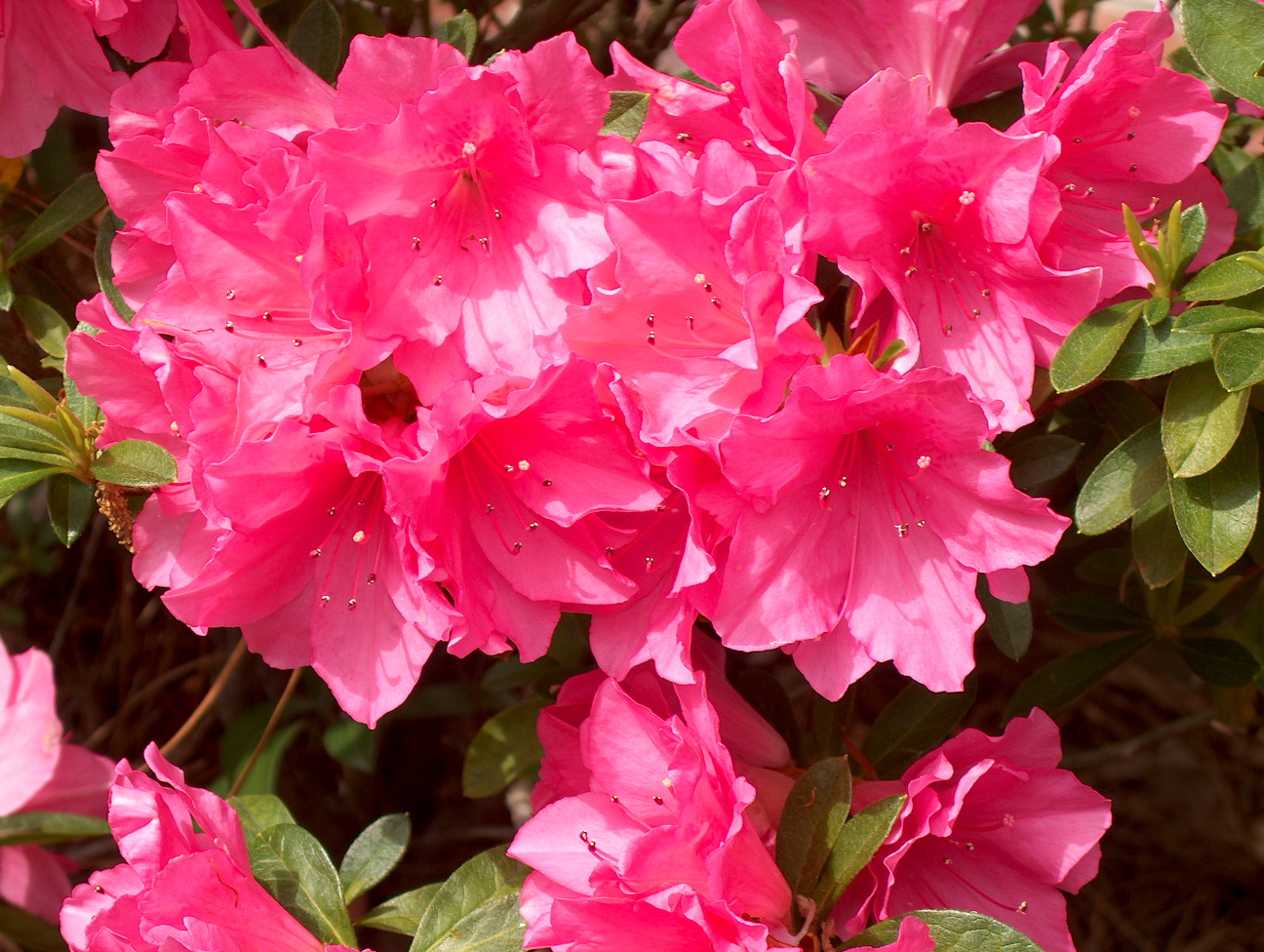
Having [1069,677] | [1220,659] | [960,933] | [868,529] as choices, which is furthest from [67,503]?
[1220,659]

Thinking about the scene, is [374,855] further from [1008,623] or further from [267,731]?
[1008,623]

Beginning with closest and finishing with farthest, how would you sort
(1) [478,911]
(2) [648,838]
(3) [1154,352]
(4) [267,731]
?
1. (2) [648,838]
2. (3) [1154,352]
3. (1) [478,911]
4. (4) [267,731]

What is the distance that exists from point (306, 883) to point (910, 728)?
2.24 feet

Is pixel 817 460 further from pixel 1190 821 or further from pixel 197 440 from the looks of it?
pixel 1190 821

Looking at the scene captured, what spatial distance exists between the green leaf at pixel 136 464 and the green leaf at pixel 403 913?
0.51m

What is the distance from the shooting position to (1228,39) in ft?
3.76

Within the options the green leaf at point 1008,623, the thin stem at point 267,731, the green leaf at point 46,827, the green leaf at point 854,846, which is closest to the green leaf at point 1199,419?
the green leaf at point 1008,623

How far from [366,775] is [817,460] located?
141 centimetres

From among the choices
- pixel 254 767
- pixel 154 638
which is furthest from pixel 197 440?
pixel 154 638

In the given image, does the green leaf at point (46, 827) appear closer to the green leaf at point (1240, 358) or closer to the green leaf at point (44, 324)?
the green leaf at point (44, 324)

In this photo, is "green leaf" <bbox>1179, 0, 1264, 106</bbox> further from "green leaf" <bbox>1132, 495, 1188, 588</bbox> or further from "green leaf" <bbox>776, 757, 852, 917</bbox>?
"green leaf" <bbox>776, 757, 852, 917</bbox>

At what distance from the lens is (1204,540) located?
1075 millimetres

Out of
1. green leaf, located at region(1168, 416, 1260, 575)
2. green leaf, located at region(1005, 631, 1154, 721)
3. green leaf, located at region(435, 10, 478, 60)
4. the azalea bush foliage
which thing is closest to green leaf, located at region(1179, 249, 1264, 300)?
the azalea bush foliage

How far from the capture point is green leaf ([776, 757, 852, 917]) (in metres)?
1.08
